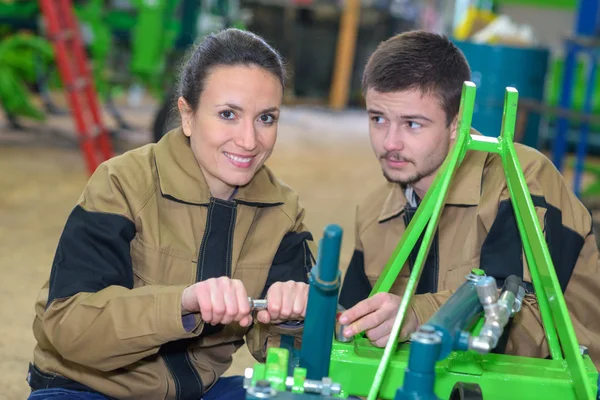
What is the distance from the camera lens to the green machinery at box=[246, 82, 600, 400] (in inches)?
44.3

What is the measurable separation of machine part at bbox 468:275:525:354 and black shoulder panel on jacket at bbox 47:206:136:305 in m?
0.71

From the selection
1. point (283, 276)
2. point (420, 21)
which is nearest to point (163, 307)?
point (283, 276)

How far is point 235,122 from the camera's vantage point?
1711mm

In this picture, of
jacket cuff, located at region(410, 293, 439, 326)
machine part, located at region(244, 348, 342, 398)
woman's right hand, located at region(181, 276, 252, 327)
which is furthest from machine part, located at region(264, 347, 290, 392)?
jacket cuff, located at region(410, 293, 439, 326)

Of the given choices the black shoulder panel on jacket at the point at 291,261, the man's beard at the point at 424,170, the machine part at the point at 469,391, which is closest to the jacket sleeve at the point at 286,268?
the black shoulder panel on jacket at the point at 291,261

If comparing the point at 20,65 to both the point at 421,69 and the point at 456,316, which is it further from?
the point at 456,316

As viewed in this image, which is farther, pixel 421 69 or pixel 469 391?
pixel 421 69

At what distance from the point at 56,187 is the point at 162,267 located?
344 cm

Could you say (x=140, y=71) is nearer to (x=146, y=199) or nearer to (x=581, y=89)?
(x=581, y=89)

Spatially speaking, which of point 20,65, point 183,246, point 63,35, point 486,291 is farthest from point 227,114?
point 20,65

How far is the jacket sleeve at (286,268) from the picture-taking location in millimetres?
1768

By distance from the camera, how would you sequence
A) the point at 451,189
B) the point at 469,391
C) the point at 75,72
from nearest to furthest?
the point at 469,391 < the point at 451,189 < the point at 75,72

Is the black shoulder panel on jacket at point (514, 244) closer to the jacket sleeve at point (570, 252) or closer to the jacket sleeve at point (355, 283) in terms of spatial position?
the jacket sleeve at point (570, 252)

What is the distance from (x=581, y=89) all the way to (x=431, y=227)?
6.67m
